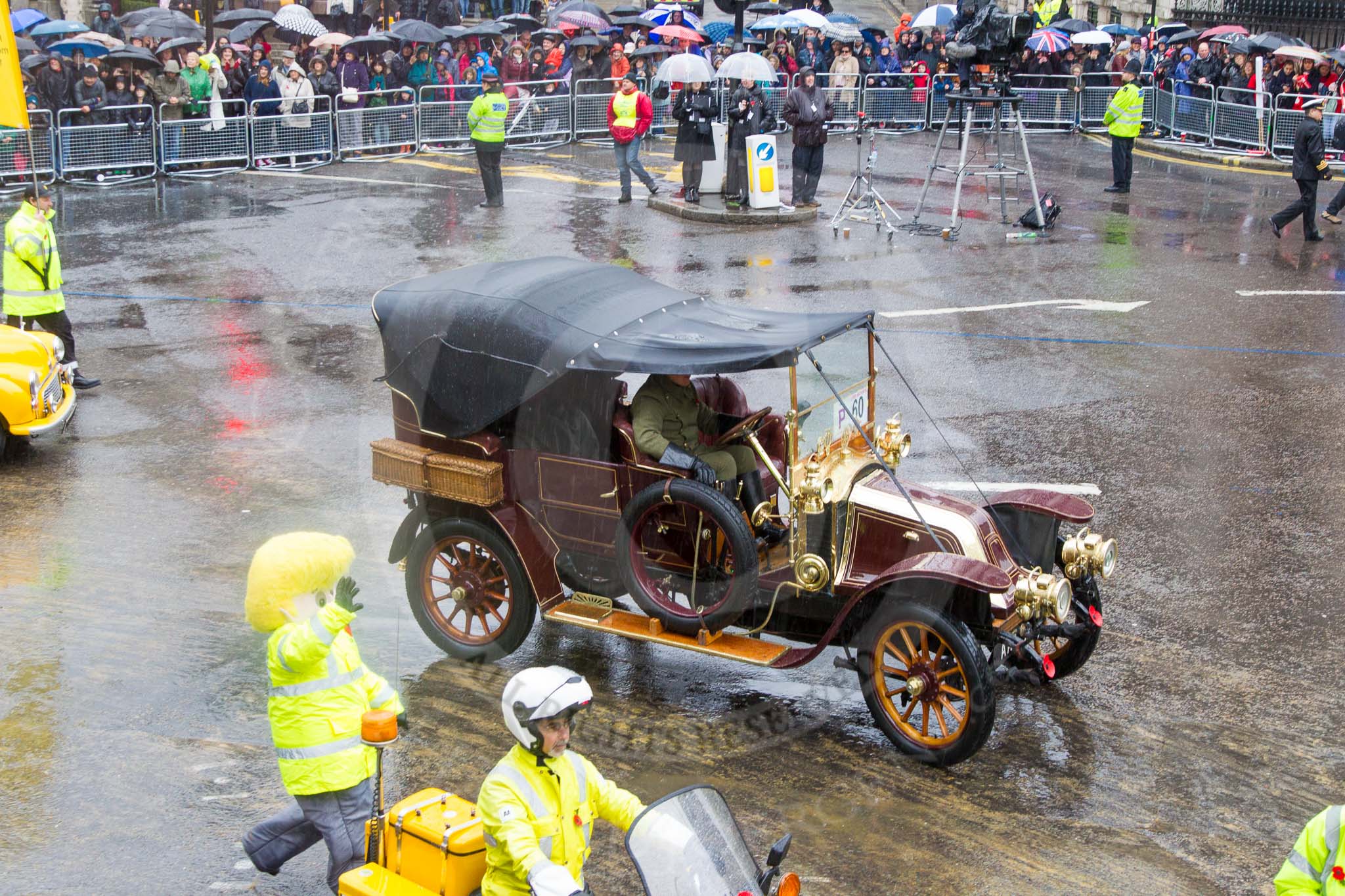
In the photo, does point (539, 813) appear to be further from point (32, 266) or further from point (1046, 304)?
point (1046, 304)

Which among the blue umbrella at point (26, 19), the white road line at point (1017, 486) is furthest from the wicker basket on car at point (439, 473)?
the blue umbrella at point (26, 19)

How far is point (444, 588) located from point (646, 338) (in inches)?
74.1

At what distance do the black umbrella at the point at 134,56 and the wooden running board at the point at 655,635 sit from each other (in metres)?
17.2

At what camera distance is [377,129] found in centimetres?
2402

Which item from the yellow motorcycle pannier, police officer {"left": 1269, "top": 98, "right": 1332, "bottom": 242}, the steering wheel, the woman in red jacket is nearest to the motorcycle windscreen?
the yellow motorcycle pannier

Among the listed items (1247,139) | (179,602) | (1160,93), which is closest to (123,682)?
(179,602)

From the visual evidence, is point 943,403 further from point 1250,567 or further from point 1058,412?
point 1250,567

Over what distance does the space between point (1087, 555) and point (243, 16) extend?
2431 centimetres

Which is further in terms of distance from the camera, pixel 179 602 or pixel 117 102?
pixel 117 102

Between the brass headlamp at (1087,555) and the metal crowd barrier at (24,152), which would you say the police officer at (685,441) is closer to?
the brass headlamp at (1087,555)

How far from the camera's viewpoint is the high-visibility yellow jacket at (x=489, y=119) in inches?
754

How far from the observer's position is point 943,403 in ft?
38.9

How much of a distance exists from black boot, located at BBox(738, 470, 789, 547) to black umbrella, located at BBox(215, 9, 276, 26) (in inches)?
872

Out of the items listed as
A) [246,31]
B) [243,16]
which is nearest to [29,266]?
[246,31]
